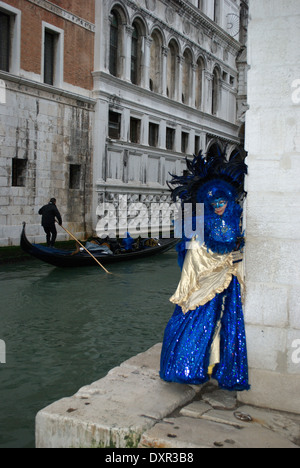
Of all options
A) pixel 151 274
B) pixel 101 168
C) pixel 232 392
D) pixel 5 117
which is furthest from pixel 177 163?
pixel 232 392

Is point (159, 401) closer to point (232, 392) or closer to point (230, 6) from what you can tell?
point (232, 392)

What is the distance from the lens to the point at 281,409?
2869mm

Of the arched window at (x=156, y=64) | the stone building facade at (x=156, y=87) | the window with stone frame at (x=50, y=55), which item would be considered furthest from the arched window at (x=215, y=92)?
the window with stone frame at (x=50, y=55)

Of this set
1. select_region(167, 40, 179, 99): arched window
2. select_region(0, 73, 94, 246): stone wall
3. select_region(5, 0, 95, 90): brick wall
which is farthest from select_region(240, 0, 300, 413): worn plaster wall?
select_region(167, 40, 179, 99): arched window

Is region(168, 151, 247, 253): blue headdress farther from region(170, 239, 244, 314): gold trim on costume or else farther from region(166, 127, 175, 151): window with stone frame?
region(166, 127, 175, 151): window with stone frame

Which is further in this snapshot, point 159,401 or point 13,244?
point 13,244

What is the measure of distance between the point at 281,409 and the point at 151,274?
7409mm

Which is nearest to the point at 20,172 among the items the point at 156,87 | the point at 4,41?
the point at 4,41

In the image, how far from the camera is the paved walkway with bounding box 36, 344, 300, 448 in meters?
2.52

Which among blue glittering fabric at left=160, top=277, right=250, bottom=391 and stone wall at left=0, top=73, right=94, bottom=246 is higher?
stone wall at left=0, top=73, right=94, bottom=246

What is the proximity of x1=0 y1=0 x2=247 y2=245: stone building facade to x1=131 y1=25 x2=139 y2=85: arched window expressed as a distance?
5 centimetres

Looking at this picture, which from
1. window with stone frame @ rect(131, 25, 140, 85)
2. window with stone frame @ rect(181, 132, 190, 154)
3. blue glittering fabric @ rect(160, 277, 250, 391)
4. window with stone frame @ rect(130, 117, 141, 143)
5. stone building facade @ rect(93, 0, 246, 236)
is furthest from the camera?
window with stone frame @ rect(181, 132, 190, 154)

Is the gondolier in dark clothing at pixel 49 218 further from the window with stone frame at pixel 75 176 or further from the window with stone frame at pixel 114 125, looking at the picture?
the window with stone frame at pixel 114 125

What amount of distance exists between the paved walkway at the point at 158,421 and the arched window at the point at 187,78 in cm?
1871
